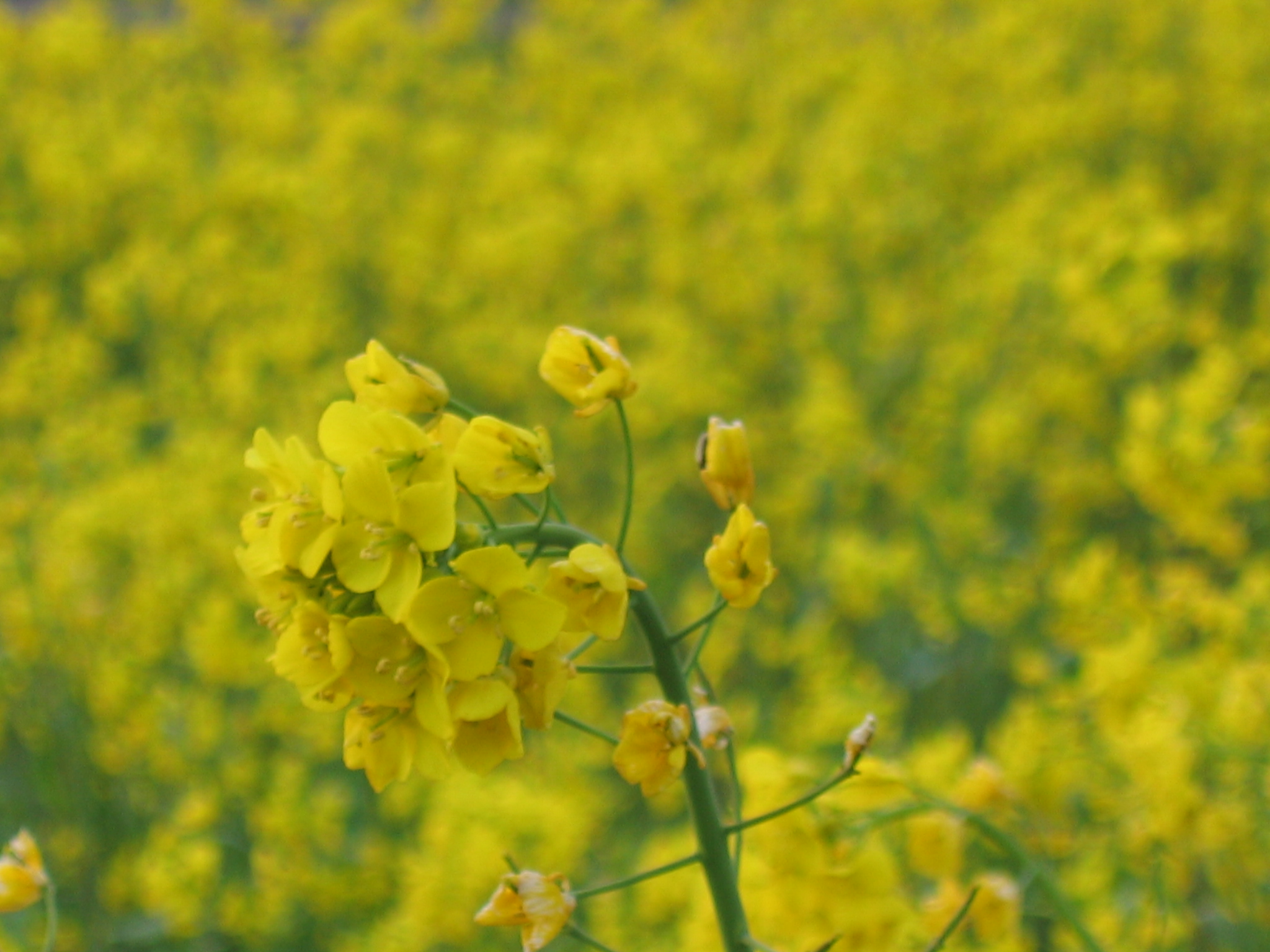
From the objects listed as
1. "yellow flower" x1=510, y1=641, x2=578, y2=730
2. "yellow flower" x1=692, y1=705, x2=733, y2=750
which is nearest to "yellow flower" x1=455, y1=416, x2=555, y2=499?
"yellow flower" x1=510, y1=641, x2=578, y2=730

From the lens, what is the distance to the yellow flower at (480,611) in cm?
87

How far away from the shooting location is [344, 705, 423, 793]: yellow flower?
93cm

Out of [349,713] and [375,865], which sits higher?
[349,713]

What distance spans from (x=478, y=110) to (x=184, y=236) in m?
2.26

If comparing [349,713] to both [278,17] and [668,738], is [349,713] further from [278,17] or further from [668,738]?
[278,17]

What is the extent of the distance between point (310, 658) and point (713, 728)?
14.7 inches

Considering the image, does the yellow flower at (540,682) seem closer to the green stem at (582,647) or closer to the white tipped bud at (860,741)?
the green stem at (582,647)

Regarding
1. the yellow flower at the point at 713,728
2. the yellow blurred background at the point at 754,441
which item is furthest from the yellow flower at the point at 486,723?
the yellow blurred background at the point at 754,441

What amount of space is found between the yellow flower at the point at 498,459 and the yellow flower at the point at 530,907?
0.31 metres

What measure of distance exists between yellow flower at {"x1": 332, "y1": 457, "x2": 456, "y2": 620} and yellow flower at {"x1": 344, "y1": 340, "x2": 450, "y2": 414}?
0.49 feet

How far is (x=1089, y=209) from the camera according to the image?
13.4ft

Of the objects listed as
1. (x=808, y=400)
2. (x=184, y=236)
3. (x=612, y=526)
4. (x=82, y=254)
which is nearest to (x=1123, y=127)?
(x=808, y=400)

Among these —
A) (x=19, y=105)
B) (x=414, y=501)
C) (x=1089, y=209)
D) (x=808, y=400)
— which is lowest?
(x=808, y=400)

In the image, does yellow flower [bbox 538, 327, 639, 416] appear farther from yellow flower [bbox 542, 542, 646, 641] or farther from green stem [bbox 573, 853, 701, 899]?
green stem [bbox 573, 853, 701, 899]
